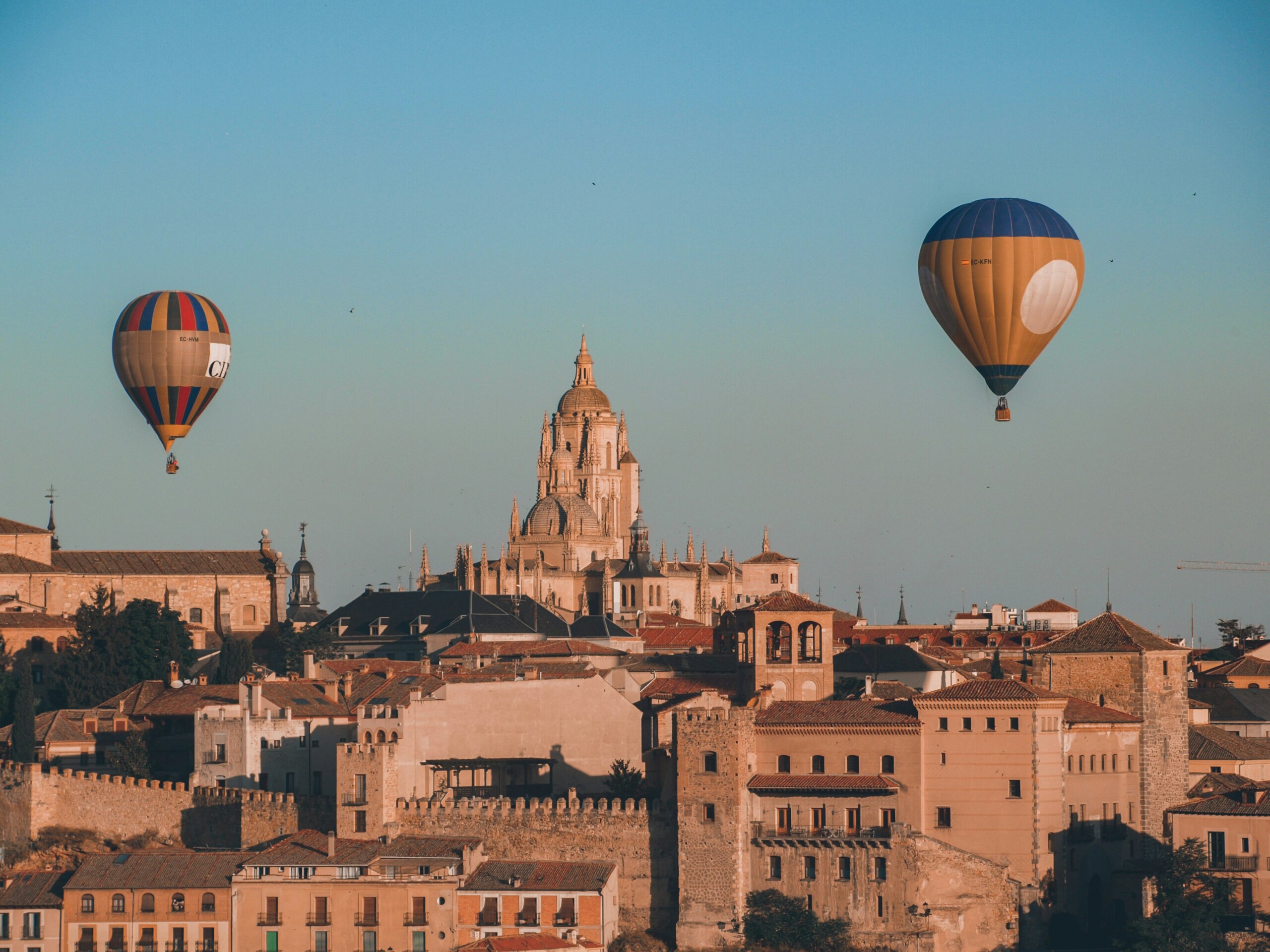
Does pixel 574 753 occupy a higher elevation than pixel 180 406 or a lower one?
lower

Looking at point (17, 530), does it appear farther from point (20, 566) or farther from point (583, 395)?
point (583, 395)

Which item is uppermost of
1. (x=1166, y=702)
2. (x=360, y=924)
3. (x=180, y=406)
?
(x=180, y=406)

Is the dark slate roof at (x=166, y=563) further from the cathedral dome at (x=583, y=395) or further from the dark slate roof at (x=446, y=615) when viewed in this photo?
the cathedral dome at (x=583, y=395)

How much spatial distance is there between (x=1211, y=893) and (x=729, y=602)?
8627 cm

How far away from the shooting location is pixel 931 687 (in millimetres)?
80188

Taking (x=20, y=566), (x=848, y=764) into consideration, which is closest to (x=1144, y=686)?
(x=848, y=764)

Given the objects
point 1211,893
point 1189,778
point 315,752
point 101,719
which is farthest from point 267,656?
point 1211,893

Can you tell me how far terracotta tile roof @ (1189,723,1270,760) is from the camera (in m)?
75.8

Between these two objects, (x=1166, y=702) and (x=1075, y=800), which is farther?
(x=1166, y=702)

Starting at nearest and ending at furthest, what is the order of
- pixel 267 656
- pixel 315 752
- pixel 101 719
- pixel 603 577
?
pixel 315 752 < pixel 101 719 < pixel 267 656 < pixel 603 577

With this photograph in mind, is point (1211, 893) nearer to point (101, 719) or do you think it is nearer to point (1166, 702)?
point (1166, 702)

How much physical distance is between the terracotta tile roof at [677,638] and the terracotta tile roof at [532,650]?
7071 mm

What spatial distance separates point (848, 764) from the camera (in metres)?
62.7

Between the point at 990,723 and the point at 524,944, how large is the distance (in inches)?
497
